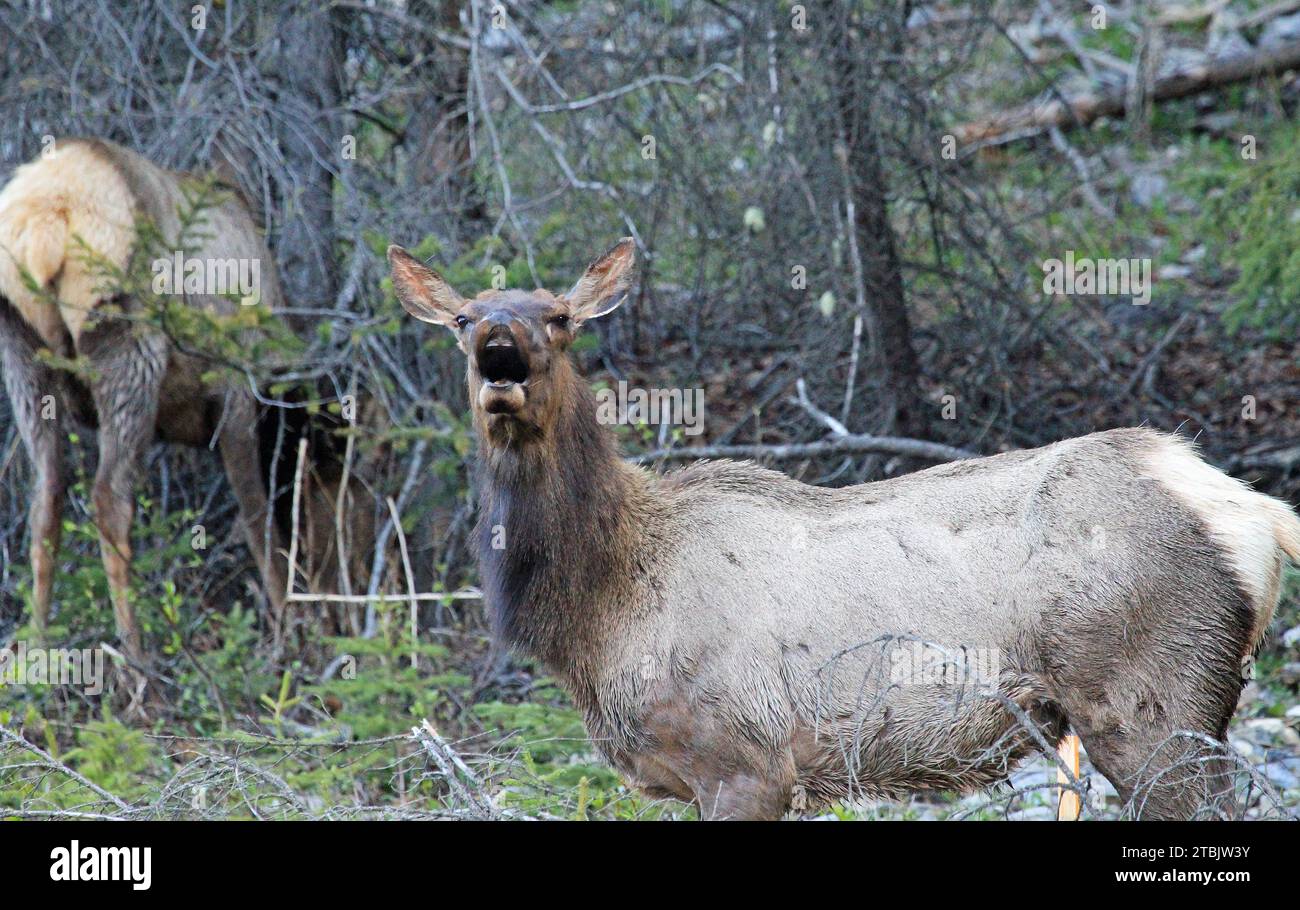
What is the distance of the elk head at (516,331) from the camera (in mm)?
5262

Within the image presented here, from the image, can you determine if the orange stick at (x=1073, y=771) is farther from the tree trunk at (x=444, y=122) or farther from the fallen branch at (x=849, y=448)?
the tree trunk at (x=444, y=122)

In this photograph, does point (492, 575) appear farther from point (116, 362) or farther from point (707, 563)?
point (116, 362)

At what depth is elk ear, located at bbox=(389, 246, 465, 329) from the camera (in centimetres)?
602

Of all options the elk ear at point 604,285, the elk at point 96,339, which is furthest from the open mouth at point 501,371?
the elk at point 96,339

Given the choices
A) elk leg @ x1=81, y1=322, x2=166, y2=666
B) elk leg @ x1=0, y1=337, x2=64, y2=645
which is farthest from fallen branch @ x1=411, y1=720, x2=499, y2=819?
elk leg @ x1=0, y1=337, x2=64, y2=645

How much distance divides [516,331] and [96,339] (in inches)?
155

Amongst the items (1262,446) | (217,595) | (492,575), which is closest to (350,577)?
(217,595)

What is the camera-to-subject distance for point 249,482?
30.0 ft

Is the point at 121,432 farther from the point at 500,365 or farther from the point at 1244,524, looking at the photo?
the point at 1244,524

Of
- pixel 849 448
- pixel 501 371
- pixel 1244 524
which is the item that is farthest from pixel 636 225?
pixel 1244 524

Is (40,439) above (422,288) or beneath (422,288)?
beneath

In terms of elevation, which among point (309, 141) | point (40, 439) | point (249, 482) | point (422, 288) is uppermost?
point (309, 141)

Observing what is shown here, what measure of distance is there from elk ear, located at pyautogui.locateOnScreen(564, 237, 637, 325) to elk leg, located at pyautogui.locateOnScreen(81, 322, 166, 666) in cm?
341

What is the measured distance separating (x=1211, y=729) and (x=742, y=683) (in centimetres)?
157
